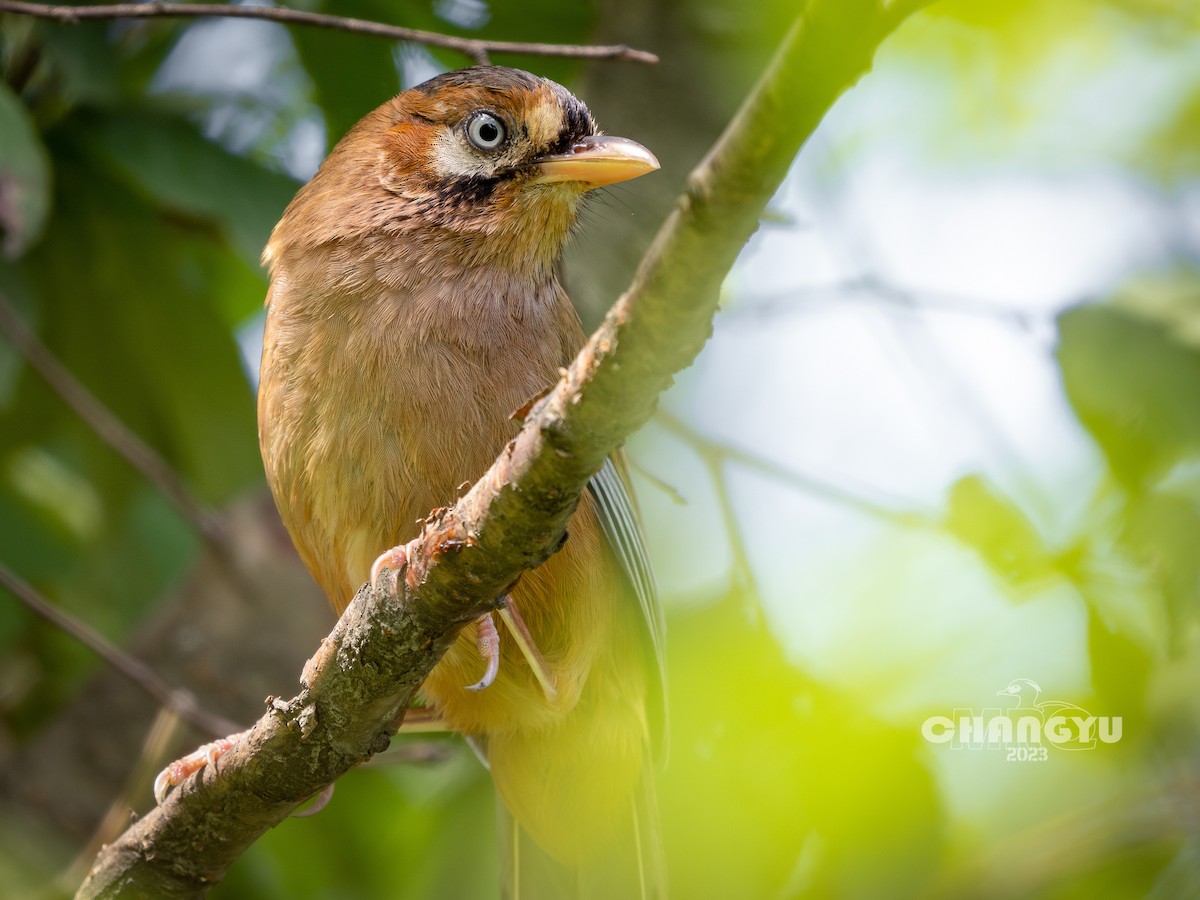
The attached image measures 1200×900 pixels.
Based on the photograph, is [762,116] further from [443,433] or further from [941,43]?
[941,43]

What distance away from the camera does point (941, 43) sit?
4.60 m

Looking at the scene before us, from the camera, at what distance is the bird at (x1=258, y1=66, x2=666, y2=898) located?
10.1 feet

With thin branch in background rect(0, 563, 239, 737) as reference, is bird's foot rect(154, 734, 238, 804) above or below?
below

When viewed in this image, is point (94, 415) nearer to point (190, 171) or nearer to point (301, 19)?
point (190, 171)

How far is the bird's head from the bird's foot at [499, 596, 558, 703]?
1005 mm

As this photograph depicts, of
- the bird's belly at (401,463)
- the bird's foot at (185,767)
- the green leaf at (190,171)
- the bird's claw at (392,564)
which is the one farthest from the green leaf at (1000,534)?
the green leaf at (190,171)

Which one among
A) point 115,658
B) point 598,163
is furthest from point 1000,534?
point 115,658

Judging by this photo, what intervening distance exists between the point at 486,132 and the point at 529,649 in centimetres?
151

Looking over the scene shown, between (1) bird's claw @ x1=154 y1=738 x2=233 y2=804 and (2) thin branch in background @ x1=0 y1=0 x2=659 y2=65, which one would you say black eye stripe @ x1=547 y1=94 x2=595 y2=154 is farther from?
(1) bird's claw @ x1=154 y1=738 x2=233 y2=804

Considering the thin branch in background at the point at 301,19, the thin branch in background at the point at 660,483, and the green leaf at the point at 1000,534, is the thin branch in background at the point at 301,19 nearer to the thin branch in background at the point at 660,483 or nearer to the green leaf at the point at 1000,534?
the thin branch in background at the point at 660,483

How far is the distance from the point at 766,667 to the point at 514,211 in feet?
4.79

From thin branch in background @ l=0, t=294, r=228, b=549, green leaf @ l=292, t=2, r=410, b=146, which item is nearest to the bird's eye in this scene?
green leaf @ l=292, t=2, r=410, b=146

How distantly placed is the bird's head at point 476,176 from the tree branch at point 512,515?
1.30 m

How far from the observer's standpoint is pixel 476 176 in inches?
139
